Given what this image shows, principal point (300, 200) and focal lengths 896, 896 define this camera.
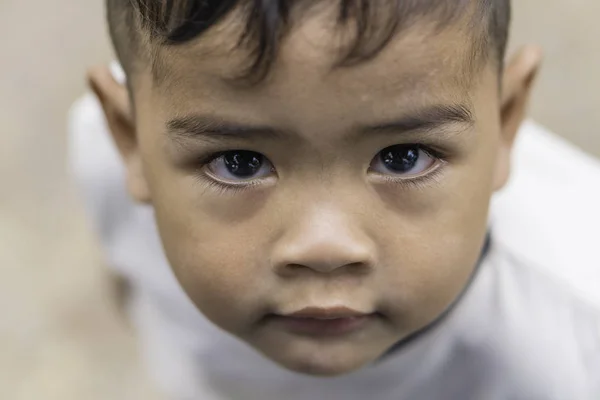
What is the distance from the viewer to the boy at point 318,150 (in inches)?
16.4

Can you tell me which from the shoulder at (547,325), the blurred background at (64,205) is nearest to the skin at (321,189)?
the shoulder at (547,325)

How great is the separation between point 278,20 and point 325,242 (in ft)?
0.37

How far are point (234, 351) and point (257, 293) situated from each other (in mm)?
249

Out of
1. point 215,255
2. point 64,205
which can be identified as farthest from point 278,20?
point 64,205

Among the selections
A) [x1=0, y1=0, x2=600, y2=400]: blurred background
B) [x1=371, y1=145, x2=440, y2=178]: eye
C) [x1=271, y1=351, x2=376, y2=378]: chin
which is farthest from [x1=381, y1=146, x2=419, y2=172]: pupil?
[x1=0, y1=0, x2=600, y2=400]: blurred background

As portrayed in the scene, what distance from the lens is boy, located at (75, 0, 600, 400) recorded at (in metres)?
0.42

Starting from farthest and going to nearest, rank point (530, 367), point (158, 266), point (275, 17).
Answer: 1. point (158, 266)
2. point (530, 367)
3. point (275, 17)

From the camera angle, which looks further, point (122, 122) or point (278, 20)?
point (122, 122)

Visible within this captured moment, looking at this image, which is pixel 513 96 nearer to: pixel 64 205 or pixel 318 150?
pixel 318 150

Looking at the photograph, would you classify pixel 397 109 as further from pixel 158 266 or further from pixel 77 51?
pixel 77 51

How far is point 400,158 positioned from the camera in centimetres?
47

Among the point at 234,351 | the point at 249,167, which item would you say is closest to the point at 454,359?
the point at 234,351

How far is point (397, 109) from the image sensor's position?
43cm

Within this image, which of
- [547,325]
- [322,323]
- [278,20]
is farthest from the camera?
[547,325]
